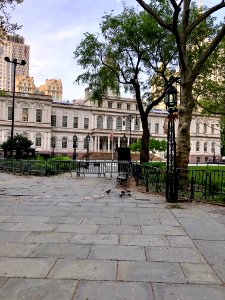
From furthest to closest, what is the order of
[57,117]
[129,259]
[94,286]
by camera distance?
[57,117], [129,259], [94,286]

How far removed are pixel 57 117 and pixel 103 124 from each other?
37.9 ft

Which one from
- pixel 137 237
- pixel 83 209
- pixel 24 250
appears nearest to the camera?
pixel 24 250

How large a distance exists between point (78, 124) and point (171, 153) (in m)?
63.4

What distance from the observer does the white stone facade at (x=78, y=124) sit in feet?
210

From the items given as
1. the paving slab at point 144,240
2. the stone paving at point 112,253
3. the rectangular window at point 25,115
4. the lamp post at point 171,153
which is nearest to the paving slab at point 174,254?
the stone paving at point 112,253

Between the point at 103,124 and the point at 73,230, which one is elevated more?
the point at 103,124

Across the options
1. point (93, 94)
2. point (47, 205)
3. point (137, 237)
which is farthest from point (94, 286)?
point (93, 94)

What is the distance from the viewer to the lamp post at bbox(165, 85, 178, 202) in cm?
960

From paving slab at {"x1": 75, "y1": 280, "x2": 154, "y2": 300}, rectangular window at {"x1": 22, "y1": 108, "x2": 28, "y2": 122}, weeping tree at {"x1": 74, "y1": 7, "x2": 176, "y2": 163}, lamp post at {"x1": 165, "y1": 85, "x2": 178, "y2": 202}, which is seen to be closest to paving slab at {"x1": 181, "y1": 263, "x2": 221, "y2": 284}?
paving slab at {"x1": 75, "y1": 280, "x2": 154, "y2": 300}

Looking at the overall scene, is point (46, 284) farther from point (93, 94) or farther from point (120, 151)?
point (93, 94)

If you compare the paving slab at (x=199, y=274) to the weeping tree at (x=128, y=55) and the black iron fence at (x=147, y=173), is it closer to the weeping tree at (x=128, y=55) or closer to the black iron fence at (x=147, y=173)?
the black iron fence at (x=147, y=173)

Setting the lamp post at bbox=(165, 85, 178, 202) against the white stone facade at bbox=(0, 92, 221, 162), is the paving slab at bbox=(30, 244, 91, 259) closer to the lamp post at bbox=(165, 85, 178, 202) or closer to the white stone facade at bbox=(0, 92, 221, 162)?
the lamp post at bbox=(165, 85, 178, 202)

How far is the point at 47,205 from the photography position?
8953 millimetres

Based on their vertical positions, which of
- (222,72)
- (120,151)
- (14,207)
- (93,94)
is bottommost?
(14,207)
